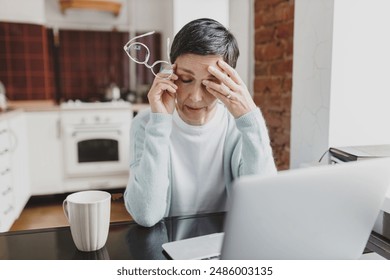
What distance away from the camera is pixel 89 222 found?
68 centimetres

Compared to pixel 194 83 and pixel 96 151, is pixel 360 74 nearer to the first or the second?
pixel 194 83

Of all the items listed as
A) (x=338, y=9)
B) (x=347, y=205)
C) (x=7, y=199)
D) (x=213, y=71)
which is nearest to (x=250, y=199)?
(x=347, y=205)

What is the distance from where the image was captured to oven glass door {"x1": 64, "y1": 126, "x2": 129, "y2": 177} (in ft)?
9.69

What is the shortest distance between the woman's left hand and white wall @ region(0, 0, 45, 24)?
8.54ft

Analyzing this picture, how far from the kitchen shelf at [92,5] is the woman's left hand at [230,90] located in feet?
8.28

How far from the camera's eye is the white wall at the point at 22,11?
115 inches

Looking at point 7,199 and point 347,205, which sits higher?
point 347,205

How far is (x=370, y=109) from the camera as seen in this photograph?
1.30m

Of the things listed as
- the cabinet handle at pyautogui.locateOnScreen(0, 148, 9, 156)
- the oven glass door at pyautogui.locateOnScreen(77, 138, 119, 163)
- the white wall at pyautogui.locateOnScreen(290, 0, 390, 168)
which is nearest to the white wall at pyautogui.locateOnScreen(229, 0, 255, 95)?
the white wall at pyautogui.locateOnScreen(290, 0, 390, 168)

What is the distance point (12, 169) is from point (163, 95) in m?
1.85

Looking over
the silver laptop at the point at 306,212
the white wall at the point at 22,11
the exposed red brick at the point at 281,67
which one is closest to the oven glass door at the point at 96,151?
the white wall at the point at 22,11

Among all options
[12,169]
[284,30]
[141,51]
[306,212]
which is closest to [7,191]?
[12,169]

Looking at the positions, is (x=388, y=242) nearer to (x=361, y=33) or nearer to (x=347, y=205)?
(x=347, y=205)

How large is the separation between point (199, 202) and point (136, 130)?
0.27 meters
